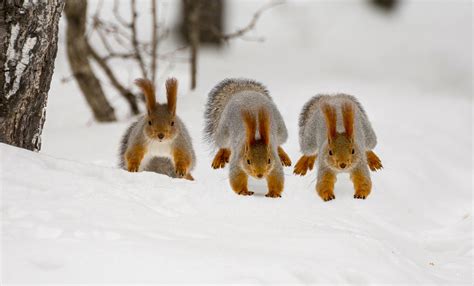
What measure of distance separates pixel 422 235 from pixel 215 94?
1.75m

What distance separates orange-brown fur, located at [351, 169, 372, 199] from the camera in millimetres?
4594

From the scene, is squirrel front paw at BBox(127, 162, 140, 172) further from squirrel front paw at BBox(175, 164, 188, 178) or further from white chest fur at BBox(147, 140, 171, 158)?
squirrel front paw at BBox(175, 164, 188, 178)

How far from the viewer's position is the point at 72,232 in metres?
3.18

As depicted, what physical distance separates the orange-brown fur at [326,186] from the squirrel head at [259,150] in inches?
14.5

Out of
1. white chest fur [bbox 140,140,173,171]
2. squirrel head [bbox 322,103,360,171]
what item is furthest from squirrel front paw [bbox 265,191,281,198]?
white chest fur [bbox 140,140,173,171]

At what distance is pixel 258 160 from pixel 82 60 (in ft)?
11.9

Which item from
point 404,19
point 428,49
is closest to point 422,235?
point 428,49

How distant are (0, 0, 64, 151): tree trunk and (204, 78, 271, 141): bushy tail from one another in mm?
1347

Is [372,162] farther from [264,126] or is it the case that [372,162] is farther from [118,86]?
[118,86]

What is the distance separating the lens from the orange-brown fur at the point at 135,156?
4738 millimetres

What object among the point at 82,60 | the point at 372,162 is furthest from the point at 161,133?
the point at 82,60

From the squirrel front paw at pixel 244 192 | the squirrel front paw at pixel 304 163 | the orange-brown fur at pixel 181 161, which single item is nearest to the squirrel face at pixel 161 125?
the orange-brown fur at pixel 181 161

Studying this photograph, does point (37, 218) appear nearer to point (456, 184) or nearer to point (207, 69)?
point (456, 184)

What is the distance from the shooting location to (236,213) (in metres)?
3.95
